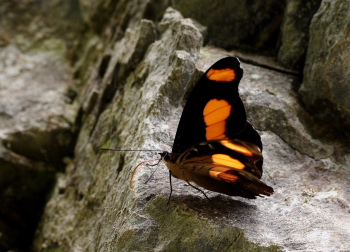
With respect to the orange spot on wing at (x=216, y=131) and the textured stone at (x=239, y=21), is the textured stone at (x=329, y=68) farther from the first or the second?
the orange spot on wing at (x=216, y=131)

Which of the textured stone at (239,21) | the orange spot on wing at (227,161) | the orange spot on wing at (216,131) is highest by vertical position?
the textured stone at (239,21)

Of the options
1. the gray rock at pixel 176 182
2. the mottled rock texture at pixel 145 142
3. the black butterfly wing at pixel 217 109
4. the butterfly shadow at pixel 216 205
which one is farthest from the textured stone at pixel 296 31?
the butterfly shadow at pixel 216 205

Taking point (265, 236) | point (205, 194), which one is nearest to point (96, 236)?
point (205, 194)

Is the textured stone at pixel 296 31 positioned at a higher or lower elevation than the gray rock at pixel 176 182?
higher

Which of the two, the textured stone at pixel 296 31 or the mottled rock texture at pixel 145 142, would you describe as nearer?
the mottled rock texture at pixel 145 142

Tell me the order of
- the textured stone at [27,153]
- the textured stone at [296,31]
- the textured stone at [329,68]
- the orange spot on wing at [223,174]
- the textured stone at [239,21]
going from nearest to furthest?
the orange spot on wing at [223,174] < the textured stone at [329,68] < the textured stone at [296,31] < the textured stone at [239,21] < the textured stone at [27,153]

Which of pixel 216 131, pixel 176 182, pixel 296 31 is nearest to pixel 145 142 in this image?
pixel 176 182

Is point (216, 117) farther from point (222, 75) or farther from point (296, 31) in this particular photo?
point (296, 31)

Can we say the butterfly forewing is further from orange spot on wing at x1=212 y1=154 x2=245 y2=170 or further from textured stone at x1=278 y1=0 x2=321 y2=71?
textured stone at x1=278 y1=0 x2=321 y2=71
